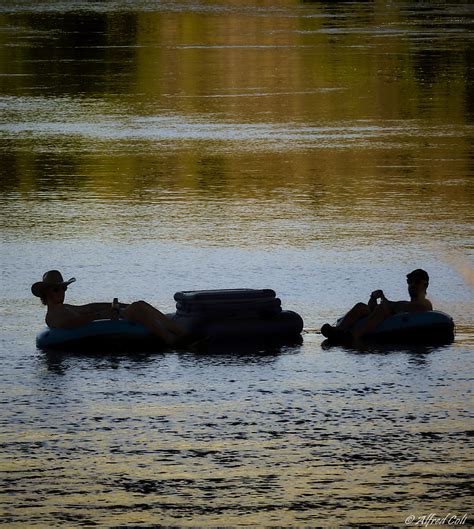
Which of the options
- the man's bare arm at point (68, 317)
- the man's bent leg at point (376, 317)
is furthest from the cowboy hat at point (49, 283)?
the man's bent leg at point (376, 317)

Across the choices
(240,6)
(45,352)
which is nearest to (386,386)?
(45,352)

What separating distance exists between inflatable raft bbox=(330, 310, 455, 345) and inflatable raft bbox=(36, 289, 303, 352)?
1.91ft

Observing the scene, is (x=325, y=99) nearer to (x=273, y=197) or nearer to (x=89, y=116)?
(x=89, y=116)

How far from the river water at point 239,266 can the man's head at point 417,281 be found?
45cm

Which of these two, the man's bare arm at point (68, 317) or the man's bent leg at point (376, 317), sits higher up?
the man's bare arm at point (68, 317)

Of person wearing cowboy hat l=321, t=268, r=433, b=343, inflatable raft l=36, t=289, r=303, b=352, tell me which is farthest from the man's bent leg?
inflatable raft l=36, t=289, r=303, b=352

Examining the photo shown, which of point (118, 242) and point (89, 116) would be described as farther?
point (89, 116)

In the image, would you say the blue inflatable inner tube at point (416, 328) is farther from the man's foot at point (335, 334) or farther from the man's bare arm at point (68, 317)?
the man's bare arm at point (68, 317)

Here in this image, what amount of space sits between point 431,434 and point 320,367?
1.94 metres

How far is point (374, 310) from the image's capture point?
493 inches

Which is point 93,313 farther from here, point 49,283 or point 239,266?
point 239,266

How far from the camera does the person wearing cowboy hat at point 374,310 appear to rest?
12438 millimetres

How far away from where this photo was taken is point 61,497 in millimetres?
8781

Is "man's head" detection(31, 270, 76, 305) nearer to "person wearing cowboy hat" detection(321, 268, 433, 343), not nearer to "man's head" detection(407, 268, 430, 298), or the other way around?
"person wearing cowboy hat" detection(321, 268, 433, 343)
